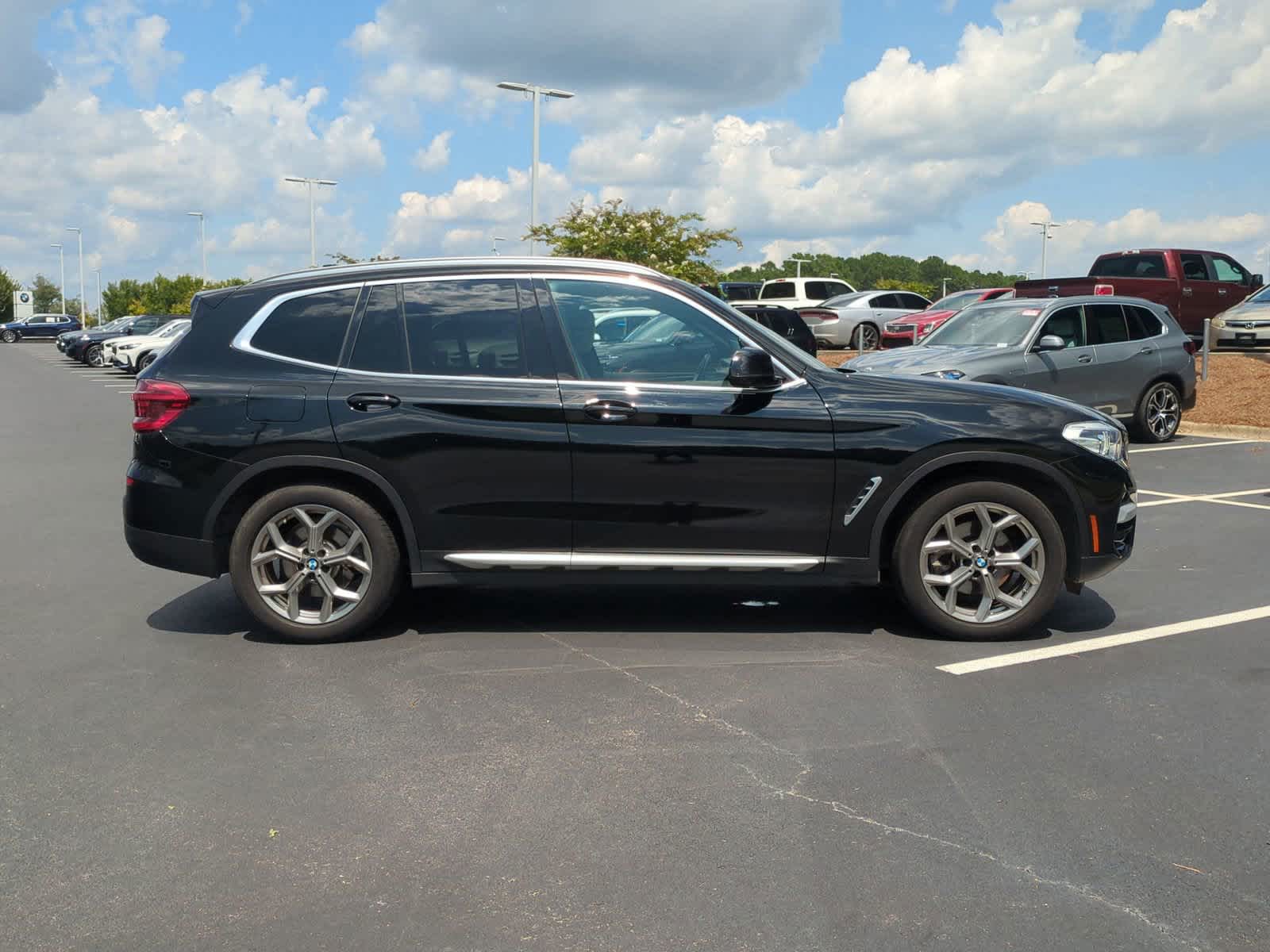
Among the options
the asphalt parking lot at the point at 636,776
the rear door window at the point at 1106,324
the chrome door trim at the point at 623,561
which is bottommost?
the asphalt parking lot at the point at 636,776

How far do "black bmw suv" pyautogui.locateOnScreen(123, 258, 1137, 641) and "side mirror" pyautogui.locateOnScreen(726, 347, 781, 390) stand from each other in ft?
0.06

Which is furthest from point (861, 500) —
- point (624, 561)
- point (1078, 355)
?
point (1078, 355)

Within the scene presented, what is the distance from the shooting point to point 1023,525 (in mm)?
6027

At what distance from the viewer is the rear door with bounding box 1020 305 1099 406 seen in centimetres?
1349

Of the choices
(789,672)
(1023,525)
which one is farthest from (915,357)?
(789,672)

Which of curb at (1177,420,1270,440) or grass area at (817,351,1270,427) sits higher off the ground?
grass area at (817,351,1270,427)

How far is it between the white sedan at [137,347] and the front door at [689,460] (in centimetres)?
3121

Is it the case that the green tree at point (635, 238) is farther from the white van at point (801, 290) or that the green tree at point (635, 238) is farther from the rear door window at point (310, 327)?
the rear door window at point (310, 327)

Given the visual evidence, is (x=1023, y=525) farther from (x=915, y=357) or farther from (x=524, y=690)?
(x=915, y=357)

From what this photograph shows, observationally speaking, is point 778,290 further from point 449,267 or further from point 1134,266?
point 449,267

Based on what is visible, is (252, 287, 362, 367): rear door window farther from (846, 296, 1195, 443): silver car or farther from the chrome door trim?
(846, 296, 1195, 443): silver car

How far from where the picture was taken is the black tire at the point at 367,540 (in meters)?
5.91

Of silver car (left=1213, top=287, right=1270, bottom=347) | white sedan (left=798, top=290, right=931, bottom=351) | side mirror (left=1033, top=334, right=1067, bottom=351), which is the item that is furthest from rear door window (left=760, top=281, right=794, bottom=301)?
side mirror (left=1033, top=334, right=1067, bottom=351)

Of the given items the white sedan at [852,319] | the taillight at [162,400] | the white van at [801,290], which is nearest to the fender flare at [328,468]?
the taillight at [162,400]
